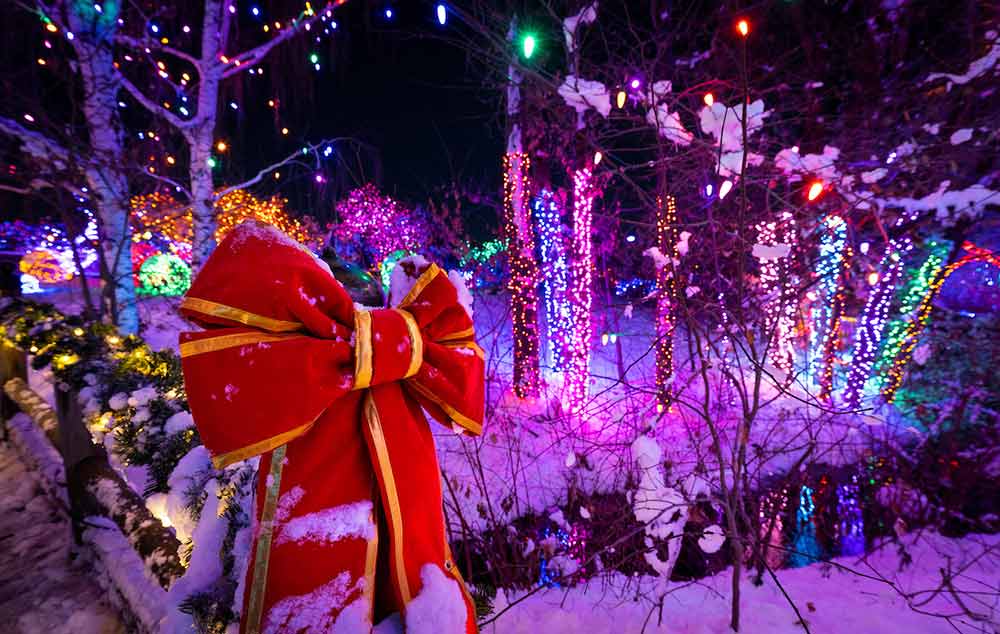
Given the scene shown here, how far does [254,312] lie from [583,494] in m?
3.98

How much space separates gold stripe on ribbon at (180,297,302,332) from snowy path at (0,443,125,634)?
2.49 metres

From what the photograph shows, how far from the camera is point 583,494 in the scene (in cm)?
431

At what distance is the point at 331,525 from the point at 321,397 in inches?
12.0

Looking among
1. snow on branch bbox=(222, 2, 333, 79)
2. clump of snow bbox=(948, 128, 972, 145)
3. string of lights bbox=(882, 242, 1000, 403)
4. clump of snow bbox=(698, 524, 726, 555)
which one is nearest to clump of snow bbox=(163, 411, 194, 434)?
clump of snow bbox=(698, 524, 726, 555)

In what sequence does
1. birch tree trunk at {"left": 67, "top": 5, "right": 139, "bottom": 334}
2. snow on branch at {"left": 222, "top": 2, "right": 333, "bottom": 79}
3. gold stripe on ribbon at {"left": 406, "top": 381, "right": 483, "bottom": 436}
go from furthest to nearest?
snow on branch at {"left": 222, "top": 2, "right": 333, "bottom": 79} → birch tree trunk at {"left": 67, "top": 5, "right": 139, "bottom": 334} → gold stripe on ribbon at {"left": 406, "top": 381, "right": 483, "bottom": 436}

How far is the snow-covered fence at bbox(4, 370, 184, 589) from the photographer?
6.02 feet

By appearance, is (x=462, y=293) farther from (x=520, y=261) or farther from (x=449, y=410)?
(x=520, y=261)

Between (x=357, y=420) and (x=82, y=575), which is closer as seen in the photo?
(x=357, y=420)

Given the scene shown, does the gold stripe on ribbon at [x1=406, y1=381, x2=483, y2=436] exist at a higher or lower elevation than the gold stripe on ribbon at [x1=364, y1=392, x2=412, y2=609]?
higher

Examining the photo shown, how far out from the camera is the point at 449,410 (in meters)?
1.20

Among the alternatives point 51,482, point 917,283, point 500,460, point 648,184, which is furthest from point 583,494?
point 917,283

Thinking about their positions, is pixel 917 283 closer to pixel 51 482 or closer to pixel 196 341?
pixel 196 341

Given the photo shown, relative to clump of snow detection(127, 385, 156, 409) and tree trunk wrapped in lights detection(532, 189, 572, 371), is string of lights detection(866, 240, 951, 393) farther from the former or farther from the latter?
clump of snow detection(127, 385, 156, 409)

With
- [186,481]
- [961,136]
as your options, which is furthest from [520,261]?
[186,481]
